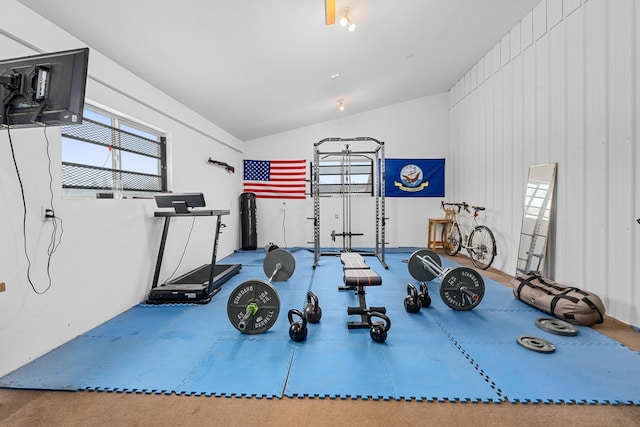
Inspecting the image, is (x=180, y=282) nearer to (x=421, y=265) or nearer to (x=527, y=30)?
(x=421, y=265)

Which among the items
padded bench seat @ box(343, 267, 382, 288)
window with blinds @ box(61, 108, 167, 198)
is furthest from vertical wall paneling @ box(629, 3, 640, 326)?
window with blinds @ box(61, 108, 167, 198)

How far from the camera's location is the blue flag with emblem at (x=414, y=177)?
6945 millimetres

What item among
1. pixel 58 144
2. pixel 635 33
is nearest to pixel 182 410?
pixel 58 144

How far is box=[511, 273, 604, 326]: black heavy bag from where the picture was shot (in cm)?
263

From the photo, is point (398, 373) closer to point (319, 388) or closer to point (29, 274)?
point (319, 388)

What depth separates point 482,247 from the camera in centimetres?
506

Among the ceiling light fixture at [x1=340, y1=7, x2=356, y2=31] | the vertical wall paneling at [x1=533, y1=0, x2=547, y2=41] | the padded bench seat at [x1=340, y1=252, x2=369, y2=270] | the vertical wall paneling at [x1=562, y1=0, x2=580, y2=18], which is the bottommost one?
the padded bench seat at [x1=340, y1=252, x2=369, y2=270]

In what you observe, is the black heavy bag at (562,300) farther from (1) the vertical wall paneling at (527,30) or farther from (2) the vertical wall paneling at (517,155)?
(1) the vertical wall paneling at (527,30)

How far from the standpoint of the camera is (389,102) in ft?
22.4

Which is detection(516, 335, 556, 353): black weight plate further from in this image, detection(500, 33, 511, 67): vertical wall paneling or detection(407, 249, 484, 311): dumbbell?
detection(500, 33, 511, 67): vertical wall paneling

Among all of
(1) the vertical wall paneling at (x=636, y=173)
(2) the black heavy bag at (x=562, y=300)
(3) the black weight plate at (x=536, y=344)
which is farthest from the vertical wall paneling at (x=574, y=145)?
(3) the black weight plate at (x=536, y=344)

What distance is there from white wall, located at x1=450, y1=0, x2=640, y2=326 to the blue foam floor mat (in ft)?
2.92

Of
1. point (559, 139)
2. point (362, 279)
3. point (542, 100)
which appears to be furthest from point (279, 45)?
point (559, 139)

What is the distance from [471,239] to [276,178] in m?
4.61
